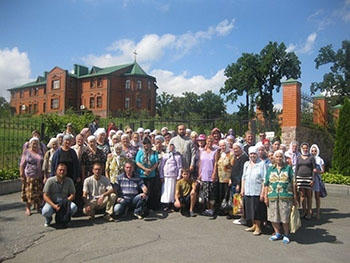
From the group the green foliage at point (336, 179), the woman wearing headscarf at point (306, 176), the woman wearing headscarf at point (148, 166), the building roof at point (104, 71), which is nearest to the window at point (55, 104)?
the building roof at point (104, 71)

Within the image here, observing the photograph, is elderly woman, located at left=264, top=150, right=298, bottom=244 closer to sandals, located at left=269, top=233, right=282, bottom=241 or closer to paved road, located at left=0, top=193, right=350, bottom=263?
sandals, located at left=269, top=233, right=282, bottom=241

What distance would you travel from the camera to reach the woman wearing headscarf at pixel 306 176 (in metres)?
6.89

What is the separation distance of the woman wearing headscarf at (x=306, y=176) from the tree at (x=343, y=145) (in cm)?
559

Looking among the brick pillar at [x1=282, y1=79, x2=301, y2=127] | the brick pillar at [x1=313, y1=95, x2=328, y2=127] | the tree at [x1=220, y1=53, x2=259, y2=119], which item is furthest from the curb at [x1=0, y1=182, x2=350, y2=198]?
the tree at [x1=220, y1=53, x2=259, y2=119]

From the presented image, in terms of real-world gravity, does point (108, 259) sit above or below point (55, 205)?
below

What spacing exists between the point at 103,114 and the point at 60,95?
10287 mm

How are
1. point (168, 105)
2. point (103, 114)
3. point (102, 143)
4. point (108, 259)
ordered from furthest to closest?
1. point (168, 105)
2. point (103, 114)
3. point (102, 143)
4. point (108, 259)

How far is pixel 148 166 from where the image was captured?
7.20 metres

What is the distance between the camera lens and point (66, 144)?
6.57 metres

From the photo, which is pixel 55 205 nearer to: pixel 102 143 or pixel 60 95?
pixel 102 143

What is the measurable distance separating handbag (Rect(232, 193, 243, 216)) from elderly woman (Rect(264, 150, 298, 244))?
0.93 meters

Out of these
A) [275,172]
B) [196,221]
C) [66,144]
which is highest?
[66,144]

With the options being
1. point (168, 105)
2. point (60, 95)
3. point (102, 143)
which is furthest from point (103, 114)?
point (102, 143)

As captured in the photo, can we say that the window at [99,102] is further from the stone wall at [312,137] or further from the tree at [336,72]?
the stone wall at [312,137]
